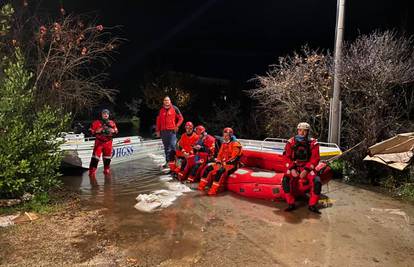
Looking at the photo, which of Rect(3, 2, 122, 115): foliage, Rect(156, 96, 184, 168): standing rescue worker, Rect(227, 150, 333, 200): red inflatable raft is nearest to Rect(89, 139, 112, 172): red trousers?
Rect(3, 2, 122, 115): foliage

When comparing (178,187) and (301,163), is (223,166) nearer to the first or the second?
(178,187)

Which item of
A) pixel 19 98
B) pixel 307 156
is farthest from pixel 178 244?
pixel 19 98

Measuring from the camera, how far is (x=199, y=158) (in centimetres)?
766

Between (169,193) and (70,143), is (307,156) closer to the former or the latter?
(169,193)

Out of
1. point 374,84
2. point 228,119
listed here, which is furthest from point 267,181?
point 228,119

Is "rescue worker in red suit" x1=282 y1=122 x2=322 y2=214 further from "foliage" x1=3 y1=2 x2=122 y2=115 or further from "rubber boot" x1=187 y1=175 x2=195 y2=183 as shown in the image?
"foliage" x1=3 y1=2 x2=122 y2=115

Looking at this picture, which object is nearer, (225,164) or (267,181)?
(267,181)

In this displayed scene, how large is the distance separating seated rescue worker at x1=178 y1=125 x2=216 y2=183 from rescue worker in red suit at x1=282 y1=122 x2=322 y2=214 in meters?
2.38

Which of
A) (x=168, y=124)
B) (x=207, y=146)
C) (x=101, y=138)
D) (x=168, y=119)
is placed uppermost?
(x=168, y=119)

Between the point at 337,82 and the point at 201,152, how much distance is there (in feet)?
13.1

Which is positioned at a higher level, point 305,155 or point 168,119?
point 168,119

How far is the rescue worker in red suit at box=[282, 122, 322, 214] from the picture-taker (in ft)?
18.0

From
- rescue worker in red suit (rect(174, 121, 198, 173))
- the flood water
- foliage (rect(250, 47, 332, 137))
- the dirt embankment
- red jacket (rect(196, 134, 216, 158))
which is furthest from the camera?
foliage (rect(250, 47, 332, 137))

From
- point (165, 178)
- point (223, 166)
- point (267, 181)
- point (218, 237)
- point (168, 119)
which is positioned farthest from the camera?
point (168, 119)
